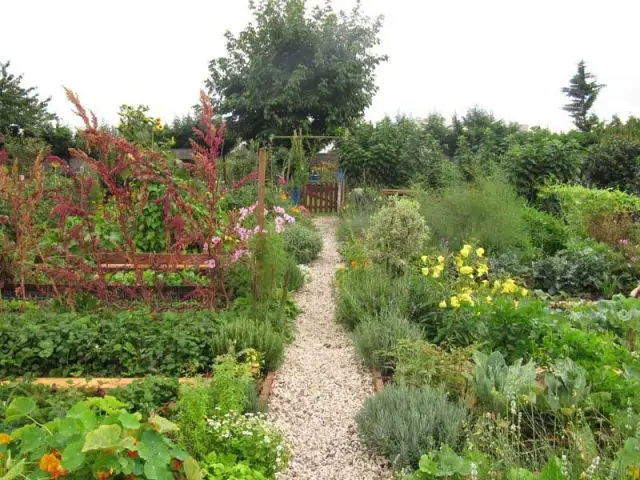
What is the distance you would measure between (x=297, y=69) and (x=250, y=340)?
19.4 metres

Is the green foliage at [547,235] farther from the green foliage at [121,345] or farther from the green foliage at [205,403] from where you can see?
the green foliage at [205,403]

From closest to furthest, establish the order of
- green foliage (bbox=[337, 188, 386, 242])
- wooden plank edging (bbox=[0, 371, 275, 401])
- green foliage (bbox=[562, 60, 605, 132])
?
wooden plank edging (bbox=[0, 371, 275, 401])
green foliage (bbox=[337, 188, 386, 242])
green foliage (bbox=[562, 60, 605, 132])

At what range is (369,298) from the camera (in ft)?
18.8

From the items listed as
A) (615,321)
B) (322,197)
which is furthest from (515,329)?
(322,197)

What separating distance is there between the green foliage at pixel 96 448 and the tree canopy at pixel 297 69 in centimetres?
2053

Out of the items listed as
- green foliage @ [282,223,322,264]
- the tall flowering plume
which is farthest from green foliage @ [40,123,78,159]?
the tall flowering plume

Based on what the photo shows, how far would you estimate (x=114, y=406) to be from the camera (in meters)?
2.56

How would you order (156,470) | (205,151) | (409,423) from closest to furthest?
1. (156,470)
2. (409,423)
3. (205,151)

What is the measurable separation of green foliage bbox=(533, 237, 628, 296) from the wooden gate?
10.6m

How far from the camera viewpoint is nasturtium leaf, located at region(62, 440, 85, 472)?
206 cm

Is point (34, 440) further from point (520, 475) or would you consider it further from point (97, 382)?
point (520, 475)

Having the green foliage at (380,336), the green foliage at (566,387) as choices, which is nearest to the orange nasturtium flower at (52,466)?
the green foliage at (566,387)

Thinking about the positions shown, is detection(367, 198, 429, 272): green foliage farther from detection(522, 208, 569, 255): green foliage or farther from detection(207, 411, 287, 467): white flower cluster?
detection(207, 411, 287, 467): white flower cluster

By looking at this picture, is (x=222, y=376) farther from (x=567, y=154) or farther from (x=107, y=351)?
(x=567, y=154)
